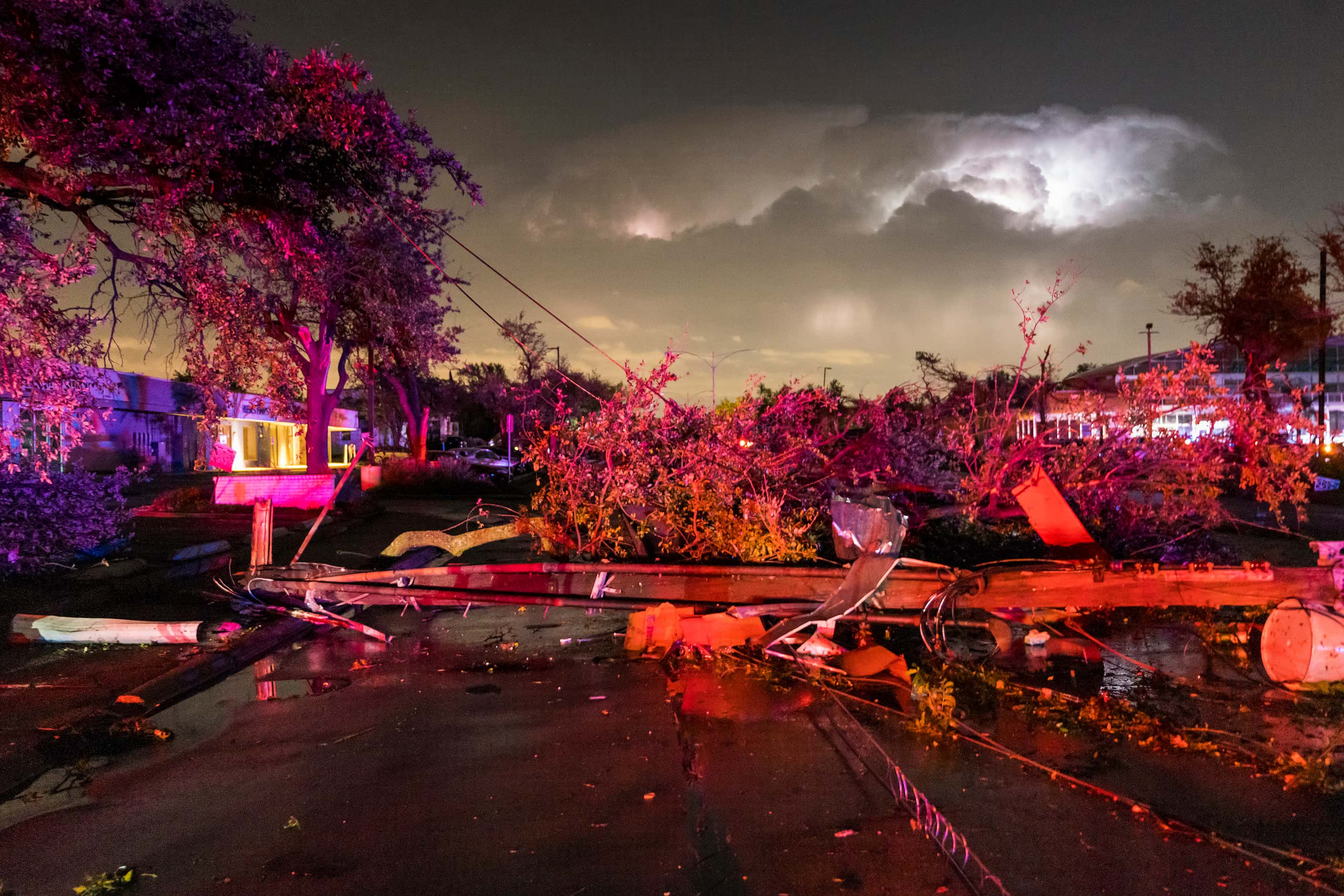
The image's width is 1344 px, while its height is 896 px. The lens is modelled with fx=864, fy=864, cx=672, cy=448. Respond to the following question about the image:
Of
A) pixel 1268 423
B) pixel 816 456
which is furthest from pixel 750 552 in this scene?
pixel 1268 423

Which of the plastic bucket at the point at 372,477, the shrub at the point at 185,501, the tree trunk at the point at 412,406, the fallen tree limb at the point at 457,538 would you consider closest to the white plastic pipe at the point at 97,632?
the fallen tree limb at the point at 457,538

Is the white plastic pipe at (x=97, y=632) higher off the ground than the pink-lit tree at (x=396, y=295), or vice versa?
the pink-lit tree at (x=396, y=295)

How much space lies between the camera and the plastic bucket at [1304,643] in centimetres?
543

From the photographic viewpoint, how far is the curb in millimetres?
4707

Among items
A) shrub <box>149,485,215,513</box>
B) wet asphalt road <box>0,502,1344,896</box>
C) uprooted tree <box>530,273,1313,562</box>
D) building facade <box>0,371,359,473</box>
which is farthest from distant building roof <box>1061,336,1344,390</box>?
building facade <box>0,371,359,473</box>

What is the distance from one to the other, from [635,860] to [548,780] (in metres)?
1.06

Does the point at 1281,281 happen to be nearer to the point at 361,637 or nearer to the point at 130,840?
the point at 361,637

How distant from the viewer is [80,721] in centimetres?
542

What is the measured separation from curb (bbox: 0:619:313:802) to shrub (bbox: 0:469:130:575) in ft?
10.3

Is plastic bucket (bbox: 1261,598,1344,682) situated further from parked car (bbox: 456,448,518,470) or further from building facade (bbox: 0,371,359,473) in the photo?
parked car (bbox: 456,448,518,470)

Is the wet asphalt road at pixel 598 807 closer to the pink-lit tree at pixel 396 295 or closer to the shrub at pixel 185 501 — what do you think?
the pink-lit tree at pixel 396 295

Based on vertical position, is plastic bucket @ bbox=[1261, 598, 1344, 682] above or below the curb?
above

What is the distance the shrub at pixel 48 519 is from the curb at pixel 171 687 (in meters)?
3.13

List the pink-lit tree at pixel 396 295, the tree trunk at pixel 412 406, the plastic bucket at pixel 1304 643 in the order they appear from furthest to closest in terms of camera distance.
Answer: the tree trunk at pixel 412 406 < the pink-lit tree at pixel 396 295 < the plastic bucket at pixel 1304 643
